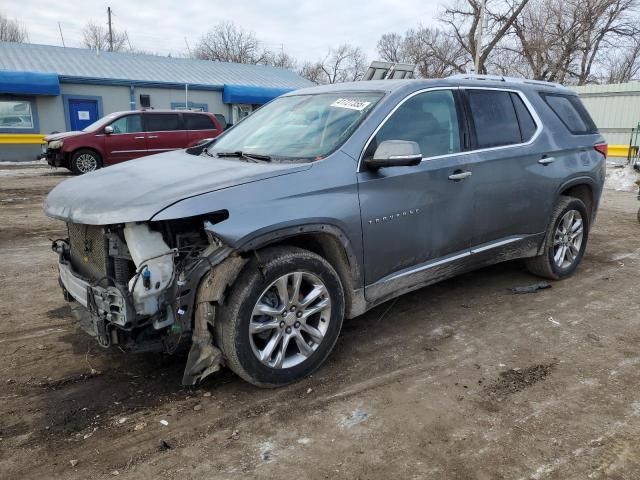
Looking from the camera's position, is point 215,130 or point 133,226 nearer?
point 133,226

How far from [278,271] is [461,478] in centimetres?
143

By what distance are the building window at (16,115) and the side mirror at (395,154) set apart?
21.3 meters

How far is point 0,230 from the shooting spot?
7.46 meters

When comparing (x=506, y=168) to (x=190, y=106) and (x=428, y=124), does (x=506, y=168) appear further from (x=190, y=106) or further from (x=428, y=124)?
(x=190, y=106)

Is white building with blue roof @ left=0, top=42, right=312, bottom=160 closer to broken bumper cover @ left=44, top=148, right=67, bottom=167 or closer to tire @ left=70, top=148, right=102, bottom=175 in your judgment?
broken bumper cover @ left=44, top=148, right=67, bottom=167

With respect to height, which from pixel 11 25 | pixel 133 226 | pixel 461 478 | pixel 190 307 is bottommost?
pixel 461 478

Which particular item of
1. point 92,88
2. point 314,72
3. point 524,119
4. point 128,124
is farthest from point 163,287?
point 314,72

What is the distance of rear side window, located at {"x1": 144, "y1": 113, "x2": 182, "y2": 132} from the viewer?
1466 cm

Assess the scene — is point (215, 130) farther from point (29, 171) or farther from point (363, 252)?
point (363, 252)

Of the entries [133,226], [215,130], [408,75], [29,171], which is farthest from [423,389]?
[29,171]

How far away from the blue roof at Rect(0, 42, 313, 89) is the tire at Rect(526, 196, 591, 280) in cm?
2117

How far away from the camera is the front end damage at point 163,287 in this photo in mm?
2744

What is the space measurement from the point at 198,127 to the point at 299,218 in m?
13.2

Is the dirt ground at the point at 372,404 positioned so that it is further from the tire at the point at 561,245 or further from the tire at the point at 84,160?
the tire at the point at 84,160
